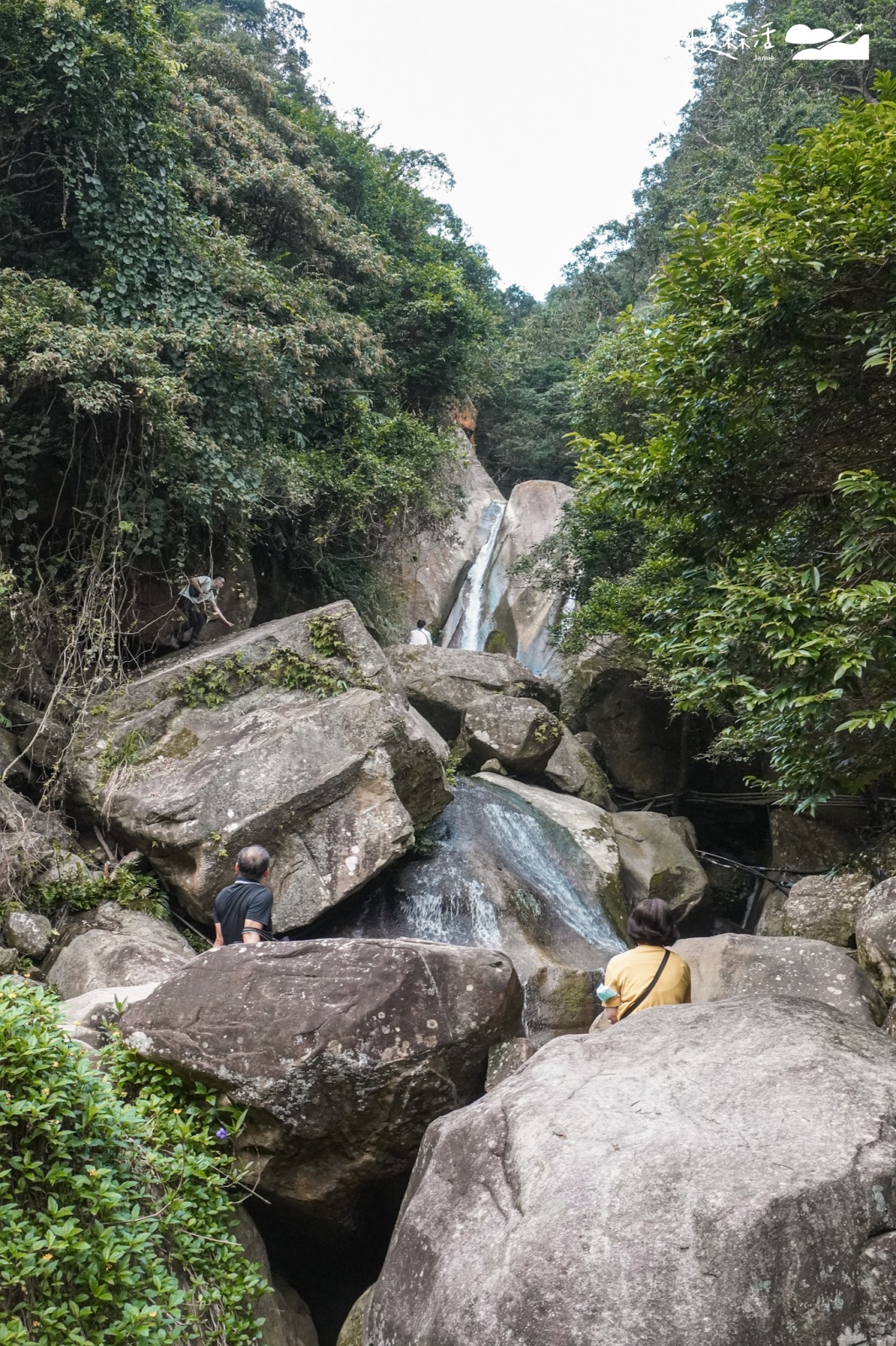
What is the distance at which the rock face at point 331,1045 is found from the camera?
529 centimetres

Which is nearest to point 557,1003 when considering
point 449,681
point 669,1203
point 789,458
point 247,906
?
point 247,906

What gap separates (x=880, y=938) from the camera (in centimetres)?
683

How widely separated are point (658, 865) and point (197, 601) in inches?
306

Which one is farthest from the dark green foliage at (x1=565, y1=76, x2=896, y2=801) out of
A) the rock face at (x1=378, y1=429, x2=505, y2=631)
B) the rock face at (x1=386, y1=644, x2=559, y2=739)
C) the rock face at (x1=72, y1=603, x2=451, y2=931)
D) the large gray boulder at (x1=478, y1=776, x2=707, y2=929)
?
the rock face at (x1=378, y1=429, x2=505, y2=631)

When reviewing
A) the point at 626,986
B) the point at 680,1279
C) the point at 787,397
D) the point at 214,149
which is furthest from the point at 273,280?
the point at 680,1279

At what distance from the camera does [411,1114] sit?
215 inches

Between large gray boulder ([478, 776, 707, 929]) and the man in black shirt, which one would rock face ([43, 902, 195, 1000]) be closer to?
the man in black shirt

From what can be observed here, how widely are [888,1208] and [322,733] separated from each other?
24.6 feet

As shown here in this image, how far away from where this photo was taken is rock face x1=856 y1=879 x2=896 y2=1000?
6738mm

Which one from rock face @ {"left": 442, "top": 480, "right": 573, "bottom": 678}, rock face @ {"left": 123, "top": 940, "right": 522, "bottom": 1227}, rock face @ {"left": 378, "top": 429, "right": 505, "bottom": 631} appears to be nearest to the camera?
rock face @ {"left": 123, "top": 940, "right": 522, "bottom": 1227}

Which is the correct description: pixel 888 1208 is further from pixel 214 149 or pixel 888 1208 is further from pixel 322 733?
pixel 214 149

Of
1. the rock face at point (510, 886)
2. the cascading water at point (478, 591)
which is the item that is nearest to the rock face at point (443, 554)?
the cascading water at point (478, 591)

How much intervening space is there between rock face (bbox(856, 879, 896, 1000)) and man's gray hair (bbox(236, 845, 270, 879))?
447 cm

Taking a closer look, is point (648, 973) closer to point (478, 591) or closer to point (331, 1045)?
point (331, 1045)
